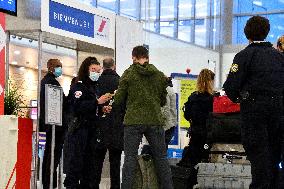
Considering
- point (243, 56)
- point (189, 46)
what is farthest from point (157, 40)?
point (243, 56)

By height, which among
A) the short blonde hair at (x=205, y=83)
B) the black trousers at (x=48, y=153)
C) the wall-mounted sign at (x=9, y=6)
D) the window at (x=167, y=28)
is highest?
the window at (x=167, y=28)

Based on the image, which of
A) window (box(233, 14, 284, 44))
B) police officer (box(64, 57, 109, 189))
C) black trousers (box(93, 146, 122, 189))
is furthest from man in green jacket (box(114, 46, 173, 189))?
window (box(233, 14, 284, 44))

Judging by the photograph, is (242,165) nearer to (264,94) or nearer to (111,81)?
(111,81)

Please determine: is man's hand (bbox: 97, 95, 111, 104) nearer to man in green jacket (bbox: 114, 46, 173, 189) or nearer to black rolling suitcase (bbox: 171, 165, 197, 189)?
man in green jacket (bbox: 114, 46, 173, 189)

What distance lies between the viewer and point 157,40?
17781 millimetres

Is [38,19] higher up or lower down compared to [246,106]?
higher up

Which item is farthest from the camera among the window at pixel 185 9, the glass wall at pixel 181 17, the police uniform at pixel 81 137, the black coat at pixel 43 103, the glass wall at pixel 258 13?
the glass wall at pixel 258 13

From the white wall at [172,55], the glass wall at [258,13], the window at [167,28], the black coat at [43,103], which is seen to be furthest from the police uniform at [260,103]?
the glass wall at [258,13]

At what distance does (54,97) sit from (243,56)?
8.28 ft

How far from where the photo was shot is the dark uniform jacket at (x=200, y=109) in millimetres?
7527

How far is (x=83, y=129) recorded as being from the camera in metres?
6.81

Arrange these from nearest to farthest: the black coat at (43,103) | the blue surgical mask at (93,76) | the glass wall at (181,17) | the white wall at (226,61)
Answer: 1. the blue surgical mask at (93,76)
2. the black coat at (43,103)
3. the glass wall at (181,17)
4. the white wall at (226,61)

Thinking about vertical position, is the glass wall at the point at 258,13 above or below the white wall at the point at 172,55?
above

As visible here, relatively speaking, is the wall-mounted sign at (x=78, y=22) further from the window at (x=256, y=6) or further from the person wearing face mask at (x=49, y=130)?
the window at (x=256, y=6)
